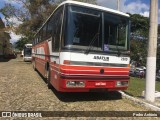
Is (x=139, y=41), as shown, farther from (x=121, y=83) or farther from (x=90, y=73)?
(x=90, y=73)

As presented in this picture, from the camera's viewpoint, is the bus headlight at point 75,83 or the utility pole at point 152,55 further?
the utility pole at point 152,55

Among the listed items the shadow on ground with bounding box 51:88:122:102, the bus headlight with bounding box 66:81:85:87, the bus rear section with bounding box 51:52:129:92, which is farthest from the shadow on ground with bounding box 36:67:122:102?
the bus headlight with bounding box 66:81:85:87

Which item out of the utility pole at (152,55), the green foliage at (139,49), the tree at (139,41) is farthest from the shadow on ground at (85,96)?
the green foliage at (139,49)

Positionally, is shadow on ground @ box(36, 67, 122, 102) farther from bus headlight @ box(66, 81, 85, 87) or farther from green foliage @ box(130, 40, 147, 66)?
green foliage @ box(130, 40, 147, 66)

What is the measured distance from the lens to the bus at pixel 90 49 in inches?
357

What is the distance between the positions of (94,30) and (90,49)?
66 cm

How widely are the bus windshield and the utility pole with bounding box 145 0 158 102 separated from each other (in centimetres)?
94

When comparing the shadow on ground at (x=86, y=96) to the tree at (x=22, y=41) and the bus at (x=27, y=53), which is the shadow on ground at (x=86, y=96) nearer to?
the tree at (x=22, y=41)

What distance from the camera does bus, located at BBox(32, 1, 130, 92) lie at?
9.07 meters

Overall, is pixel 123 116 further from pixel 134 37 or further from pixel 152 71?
pixel 134 37

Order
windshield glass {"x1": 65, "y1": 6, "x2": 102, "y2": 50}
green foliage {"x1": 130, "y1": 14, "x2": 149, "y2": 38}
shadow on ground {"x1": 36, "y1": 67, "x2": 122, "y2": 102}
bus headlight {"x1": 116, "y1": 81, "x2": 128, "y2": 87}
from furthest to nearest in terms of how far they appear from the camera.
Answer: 1. green foliage {"x1": 130, "y1": 14, "x2": 149, "y2": 38}
2. shadow on ground {"x1": 36, "y1": 67, "x2": 122, "y2": 102}
3. bus headlight {"x1": 116, "y1": 81, "x2": 128, "y2": 87}
4. windshield glass {"x1": 65, "y1": 6, "x2": 102, "y2": 50}

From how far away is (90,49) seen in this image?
933 centimetres

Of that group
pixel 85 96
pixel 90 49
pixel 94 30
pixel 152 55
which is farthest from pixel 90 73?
pixel 152 55

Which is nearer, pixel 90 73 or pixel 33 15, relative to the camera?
pixel 90 73
